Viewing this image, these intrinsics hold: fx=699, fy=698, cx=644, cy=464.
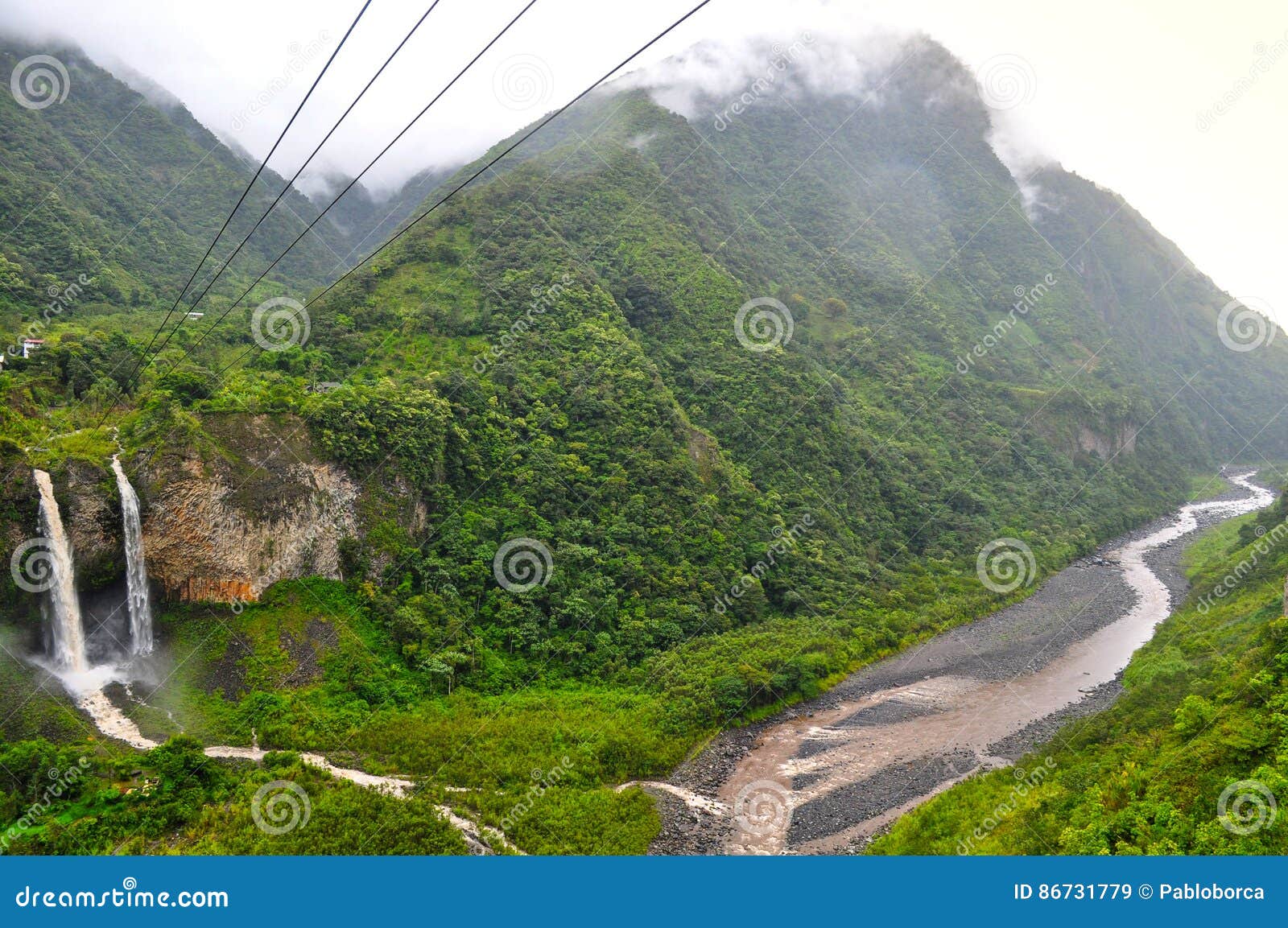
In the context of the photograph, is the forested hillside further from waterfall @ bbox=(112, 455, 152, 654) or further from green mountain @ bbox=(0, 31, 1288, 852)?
waterfall @ bbox=(112, 455, 152, 654)

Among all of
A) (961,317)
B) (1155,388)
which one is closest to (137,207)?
(961,317)

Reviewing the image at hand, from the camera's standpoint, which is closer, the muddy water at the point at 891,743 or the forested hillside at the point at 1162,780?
the forested hillside at the point at 1162,780

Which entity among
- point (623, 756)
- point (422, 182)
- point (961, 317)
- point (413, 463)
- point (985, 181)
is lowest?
point (623, 756)

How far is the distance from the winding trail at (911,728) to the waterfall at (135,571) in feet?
47.9

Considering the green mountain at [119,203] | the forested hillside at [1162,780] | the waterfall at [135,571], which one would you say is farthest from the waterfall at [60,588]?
the forested hillside at [1162,780]

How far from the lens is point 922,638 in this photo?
3003 centimetres

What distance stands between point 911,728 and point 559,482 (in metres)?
15.5

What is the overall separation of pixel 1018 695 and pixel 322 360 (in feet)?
96.3

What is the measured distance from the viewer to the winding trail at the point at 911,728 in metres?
16.9

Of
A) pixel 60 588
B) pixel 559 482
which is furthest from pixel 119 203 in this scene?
pixel 559 482

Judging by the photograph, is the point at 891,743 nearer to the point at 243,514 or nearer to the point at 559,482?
the point at 559,482

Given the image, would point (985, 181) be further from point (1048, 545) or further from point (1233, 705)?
point (1233, 705)

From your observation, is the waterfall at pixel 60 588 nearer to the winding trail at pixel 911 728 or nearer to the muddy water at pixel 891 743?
the winding trail at pixel 911 728

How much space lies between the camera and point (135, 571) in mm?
19547
